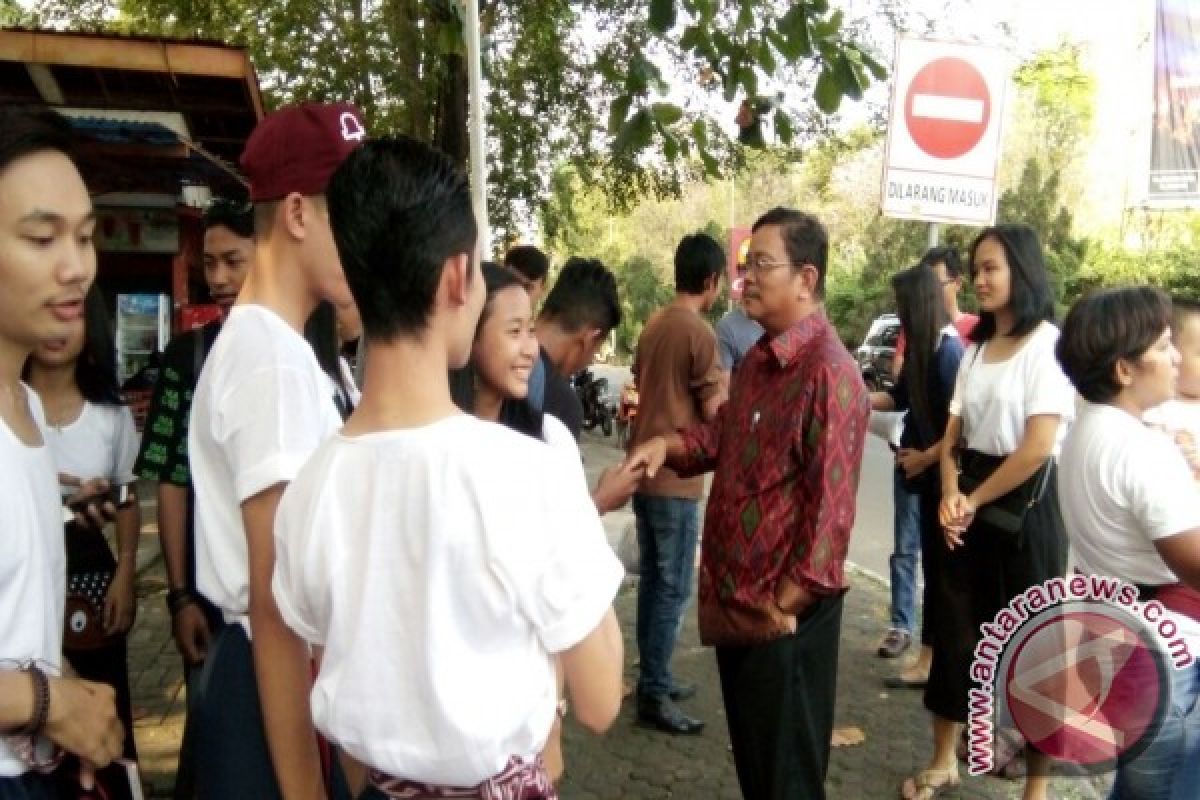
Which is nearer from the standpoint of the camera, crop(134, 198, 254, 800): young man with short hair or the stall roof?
crop(134, 198, 254, 800): young man with short hair

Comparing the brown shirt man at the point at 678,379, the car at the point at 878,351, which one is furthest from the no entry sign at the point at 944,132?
the car at the point at 878,351

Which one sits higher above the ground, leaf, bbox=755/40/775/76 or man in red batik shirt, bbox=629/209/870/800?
leaf, bbox=755/40/775/76

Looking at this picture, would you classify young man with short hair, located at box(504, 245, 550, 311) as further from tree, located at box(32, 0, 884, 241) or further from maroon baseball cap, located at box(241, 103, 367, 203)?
maroon baseball cap, located at box(241, 103, 367, 203)

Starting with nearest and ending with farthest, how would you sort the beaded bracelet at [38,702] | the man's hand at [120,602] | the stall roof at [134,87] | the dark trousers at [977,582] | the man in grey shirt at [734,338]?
the beaded bracelet at [38,702]
the man's hand at [120,602]
the dark trousers at [977,582]
the man in grey shirt at [734,338]
the stall roof at [134,87]

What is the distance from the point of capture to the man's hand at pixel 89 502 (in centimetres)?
272

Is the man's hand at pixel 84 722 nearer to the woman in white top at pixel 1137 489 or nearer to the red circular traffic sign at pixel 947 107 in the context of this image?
the woman in white top at pixel 1137 489

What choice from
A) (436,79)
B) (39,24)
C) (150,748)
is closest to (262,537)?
(150,748)

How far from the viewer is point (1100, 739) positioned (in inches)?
111

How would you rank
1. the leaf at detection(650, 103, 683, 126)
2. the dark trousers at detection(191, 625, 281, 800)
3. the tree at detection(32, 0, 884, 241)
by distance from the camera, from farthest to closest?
the tree at detection(32, 0, 884, 241)
the leaf at detection(650, 103, 683, 126)
the dark trousers at detection(191, 625, 281, 800)

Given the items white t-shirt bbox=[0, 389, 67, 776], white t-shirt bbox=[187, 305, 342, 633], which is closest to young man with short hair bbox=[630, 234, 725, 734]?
white t-shirt bbox=[187, 305, 342, 633]

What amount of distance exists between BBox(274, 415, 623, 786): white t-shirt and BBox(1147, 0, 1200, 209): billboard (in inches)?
478

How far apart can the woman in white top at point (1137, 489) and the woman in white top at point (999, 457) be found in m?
0.79

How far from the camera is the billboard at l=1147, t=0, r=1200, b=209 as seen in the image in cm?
1094

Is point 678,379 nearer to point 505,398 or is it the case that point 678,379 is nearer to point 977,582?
point 977,582
